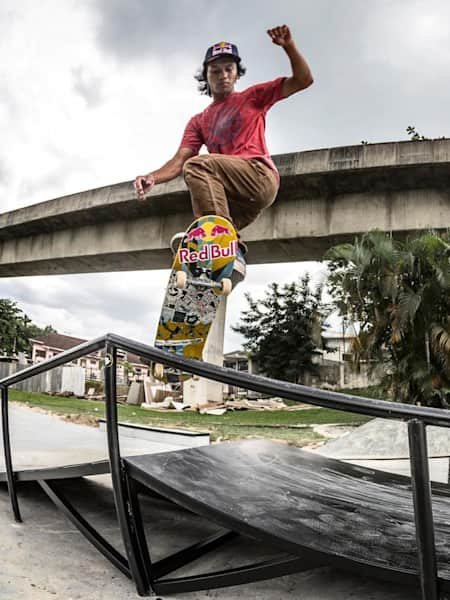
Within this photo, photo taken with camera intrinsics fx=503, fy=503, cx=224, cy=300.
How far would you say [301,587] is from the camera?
2.01 meters

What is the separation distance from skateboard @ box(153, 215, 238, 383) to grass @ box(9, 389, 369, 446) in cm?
40

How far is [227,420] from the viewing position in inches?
91.4

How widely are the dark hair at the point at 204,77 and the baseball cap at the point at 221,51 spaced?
72 millimetres

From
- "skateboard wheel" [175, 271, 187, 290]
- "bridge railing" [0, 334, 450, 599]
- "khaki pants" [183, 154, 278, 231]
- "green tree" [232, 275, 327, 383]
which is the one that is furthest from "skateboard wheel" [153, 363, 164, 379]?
"green tree" [232, 275, 327, 383]

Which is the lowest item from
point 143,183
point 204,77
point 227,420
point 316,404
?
point 227,420

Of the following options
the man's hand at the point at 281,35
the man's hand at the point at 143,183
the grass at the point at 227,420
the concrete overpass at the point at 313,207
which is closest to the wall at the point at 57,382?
the grass at the point at 227,420

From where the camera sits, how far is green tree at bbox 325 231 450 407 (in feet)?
33.9

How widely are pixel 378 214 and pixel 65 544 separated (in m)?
7.54

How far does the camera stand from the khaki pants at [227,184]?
2572mm

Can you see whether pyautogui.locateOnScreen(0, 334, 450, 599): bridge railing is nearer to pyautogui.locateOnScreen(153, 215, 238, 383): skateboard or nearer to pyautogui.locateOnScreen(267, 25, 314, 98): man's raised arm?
pyautogui.locateOnScreen(153, 215, 238, 383): skateboard

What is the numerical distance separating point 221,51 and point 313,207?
612 cm

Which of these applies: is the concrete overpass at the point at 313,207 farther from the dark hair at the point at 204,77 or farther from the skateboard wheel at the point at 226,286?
the skateboard wheel at the point at 226,286

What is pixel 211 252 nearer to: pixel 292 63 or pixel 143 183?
pixel 143 183

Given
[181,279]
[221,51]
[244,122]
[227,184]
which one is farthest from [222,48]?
[181,279]
